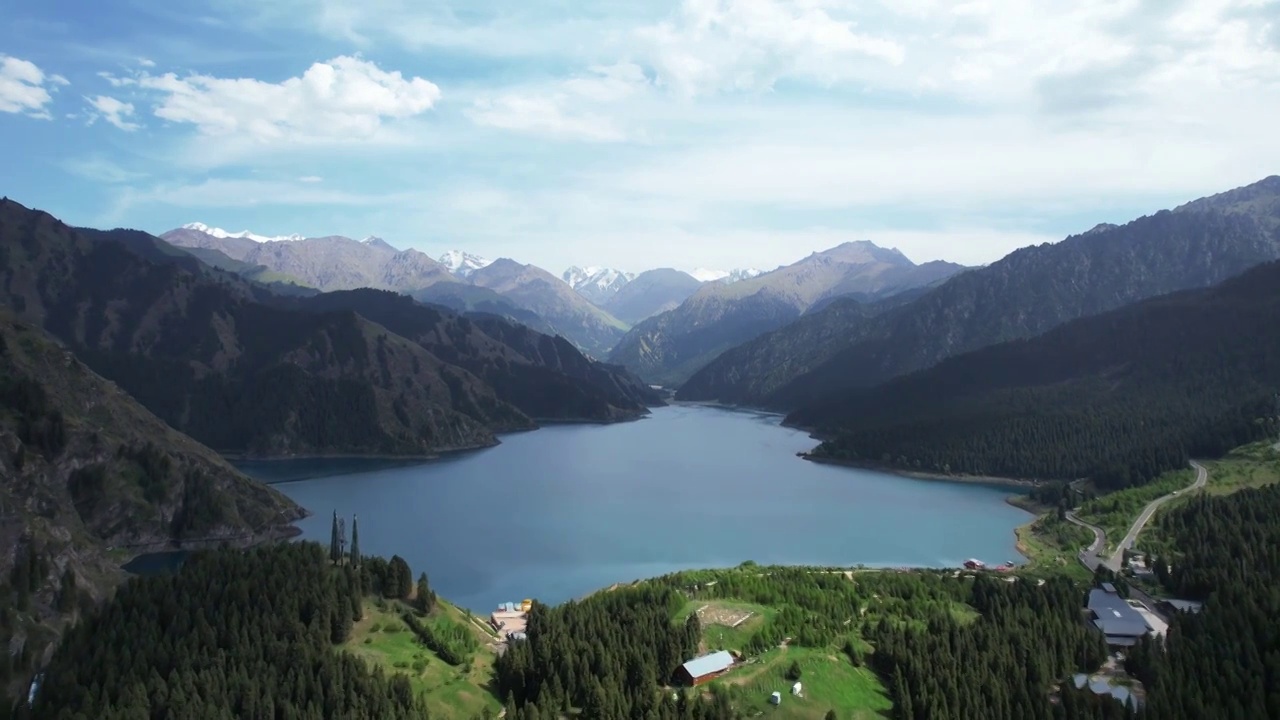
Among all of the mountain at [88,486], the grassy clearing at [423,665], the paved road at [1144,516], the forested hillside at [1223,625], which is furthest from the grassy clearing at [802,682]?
the mountain at [88,486]

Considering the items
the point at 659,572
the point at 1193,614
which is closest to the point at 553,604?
the point at 659,572

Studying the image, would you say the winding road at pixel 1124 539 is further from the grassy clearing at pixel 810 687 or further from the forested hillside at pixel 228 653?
the forested hillside at pixel 228 653

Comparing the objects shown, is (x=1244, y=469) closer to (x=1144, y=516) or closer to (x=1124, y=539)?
(x=1144, y=516)

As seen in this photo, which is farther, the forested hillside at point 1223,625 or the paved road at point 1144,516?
the paved road at point 1144,516

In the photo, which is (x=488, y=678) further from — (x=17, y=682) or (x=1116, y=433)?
(x=1116, y=433)

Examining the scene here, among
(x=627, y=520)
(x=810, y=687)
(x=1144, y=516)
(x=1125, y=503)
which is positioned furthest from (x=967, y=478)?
(x=810, y=687)

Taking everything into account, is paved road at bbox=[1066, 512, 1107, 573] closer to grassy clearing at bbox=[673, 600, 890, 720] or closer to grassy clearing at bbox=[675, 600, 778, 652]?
grassy clearing at bbox=[675, 600, 778, 652]
